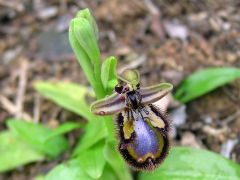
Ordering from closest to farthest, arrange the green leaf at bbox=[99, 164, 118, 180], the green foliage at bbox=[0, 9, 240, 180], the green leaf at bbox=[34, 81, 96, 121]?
the green foliage at bbox=[0, 9, 240, 180], the green leaf at bbox=[99, 164, 118, 180], the green leaf at bbox=[34, 81, 96, 121]

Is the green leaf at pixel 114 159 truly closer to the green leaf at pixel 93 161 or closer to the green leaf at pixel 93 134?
the green leaf at pixel 93 161

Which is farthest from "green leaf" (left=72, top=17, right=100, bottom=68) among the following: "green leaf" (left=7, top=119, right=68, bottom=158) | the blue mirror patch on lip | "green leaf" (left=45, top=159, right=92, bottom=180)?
"green leaf" (left=7, top=119, right=68, bottom=158)

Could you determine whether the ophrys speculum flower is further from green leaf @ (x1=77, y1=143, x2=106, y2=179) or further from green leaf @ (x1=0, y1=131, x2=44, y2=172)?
green leaf @ (x1=0, y1=131, x2=44, y2=172)

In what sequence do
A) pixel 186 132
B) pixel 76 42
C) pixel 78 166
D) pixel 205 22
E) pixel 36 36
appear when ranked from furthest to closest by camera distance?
pixel 36 36, pixel 205 22, pixel 186 132, pixel 78 166, pixel 76 42

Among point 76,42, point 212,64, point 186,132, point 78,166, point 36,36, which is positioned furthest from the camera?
point 36,36

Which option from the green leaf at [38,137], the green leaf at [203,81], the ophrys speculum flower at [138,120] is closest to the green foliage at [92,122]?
the ophrys speculum flower at [138,120]

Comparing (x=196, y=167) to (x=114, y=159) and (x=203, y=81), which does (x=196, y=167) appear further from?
(x=203, y=81)

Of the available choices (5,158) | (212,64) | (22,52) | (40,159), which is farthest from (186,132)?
(22,52)

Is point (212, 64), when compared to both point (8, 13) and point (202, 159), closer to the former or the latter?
point (202, 159)
